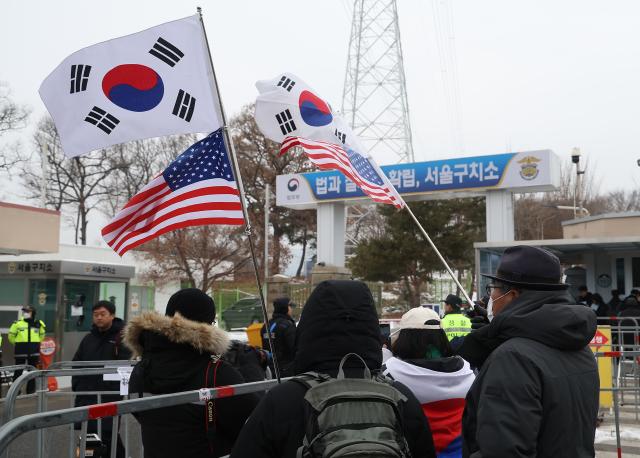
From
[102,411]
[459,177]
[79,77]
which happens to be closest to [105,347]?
[79,77]

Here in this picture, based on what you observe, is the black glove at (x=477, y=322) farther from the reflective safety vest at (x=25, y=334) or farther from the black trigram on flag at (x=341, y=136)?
the reflective safety vest at (x=25, y=334)

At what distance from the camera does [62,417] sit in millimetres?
2996

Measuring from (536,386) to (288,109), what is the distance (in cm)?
494

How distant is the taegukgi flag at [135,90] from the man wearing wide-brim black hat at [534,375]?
2.50 meters

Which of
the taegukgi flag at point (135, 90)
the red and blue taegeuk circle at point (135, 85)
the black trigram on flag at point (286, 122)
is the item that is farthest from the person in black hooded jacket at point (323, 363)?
the black trigram on flag at point (286, 122)

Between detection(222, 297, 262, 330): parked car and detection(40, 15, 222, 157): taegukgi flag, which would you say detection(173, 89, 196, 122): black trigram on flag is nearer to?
detection(40, 15, 222, 157): taegukgi flag

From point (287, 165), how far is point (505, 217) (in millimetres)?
23502

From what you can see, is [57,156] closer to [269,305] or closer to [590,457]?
[269,305]

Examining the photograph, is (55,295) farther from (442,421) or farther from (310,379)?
(310,379)

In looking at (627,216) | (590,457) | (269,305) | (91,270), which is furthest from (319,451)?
(269,305)

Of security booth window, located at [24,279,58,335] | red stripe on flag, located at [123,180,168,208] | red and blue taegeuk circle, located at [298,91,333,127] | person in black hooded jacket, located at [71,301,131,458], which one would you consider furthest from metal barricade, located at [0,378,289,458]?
security booth window, located at [24,279,58,335]

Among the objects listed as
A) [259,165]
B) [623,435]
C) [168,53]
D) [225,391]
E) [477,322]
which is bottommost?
[623,435]

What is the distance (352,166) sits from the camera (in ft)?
24.1

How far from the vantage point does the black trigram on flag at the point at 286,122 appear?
22.8 ft
